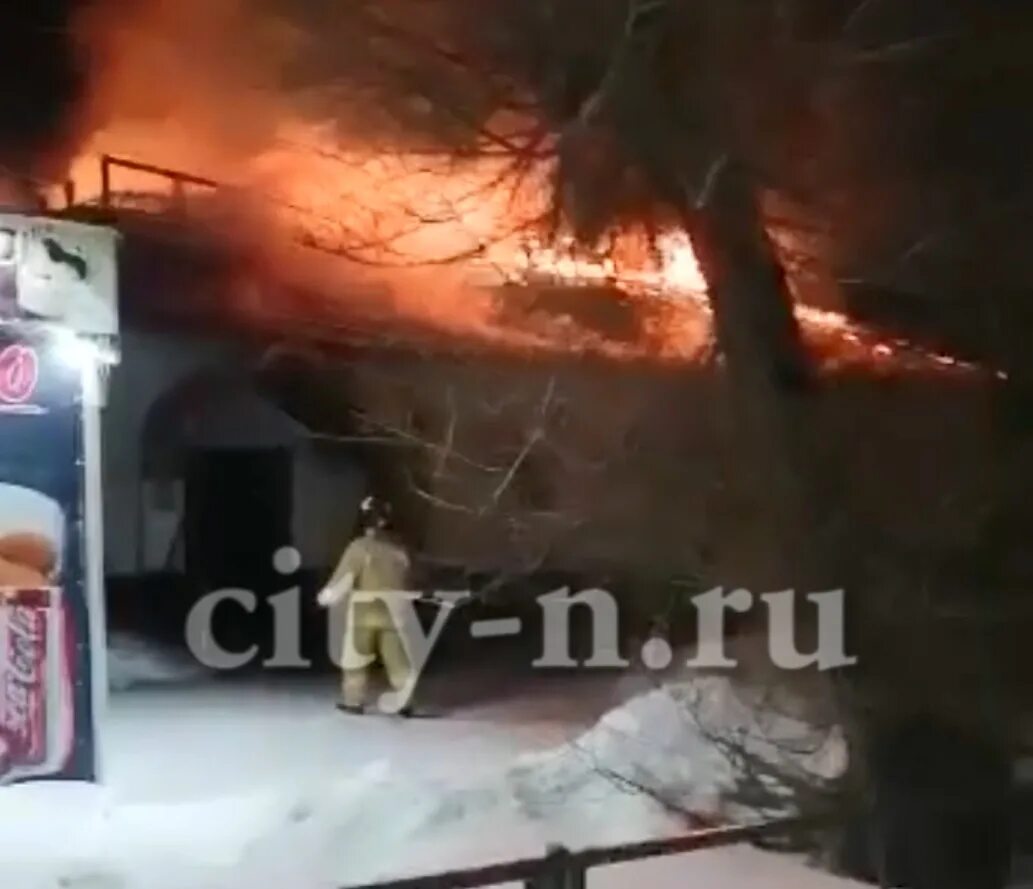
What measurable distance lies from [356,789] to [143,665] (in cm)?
19

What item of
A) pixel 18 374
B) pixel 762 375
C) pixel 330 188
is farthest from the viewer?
pixel 762 375

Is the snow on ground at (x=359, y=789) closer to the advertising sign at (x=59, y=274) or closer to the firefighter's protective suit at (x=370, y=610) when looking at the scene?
the firefighter's protective suit at (x=370, y=610)

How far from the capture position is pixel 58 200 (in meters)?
1.19

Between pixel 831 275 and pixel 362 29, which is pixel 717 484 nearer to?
pixel 831 275

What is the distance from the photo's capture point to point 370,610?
1.28 m

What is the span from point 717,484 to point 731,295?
16 cm

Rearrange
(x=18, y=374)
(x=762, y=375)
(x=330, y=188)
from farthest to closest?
(x=762, y=375), (x=330, y=188), (x=18, y=374)

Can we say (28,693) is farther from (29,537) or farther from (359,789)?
(359,789)

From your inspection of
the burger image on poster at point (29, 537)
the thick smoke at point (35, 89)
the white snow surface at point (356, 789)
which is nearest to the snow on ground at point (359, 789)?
the white snow surface at point (356, 789)

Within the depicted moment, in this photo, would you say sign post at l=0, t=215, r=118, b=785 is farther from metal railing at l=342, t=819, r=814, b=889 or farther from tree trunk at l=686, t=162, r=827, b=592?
tree trunk at l=686, t=162, r=827, b=592

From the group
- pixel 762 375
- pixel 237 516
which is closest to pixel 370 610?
pixel 237 516

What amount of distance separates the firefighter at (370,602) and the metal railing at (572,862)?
13cm

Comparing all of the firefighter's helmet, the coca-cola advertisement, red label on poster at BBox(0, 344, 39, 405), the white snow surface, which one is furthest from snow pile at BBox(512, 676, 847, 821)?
red label on poster at BBox(0, 344, 39, 405)

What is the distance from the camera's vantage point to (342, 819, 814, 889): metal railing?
4.07ft
